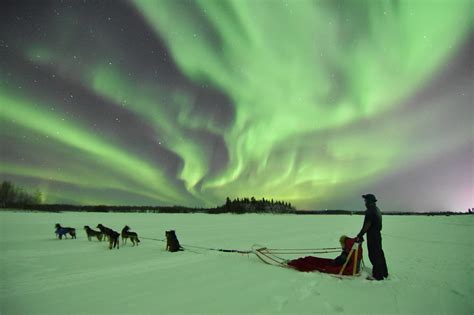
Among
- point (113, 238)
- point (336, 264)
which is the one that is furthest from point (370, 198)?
point (113, 238)

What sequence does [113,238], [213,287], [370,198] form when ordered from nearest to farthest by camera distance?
[213,287] → [370,198] → [113,238]

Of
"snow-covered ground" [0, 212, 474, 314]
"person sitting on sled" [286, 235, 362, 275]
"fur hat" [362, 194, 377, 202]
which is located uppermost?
"fur hat" [362, 194, 377, 202]

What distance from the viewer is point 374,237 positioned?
7.55m

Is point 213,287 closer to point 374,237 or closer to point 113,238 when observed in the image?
point 374,237

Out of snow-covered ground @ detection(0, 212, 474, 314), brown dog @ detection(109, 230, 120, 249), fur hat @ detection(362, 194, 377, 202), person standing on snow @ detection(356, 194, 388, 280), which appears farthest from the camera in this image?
brown dog @ detection(109, 230, 120, 249)

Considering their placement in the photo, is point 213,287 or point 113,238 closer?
point 213,287

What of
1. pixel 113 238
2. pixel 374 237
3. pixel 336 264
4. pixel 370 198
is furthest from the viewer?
pixel 113 238

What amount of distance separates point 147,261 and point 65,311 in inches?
184

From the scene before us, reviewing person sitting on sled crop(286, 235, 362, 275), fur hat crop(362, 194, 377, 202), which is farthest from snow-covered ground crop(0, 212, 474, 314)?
fur hat crop(362, 194, 377, 202)

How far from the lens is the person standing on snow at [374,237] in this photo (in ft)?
23.8

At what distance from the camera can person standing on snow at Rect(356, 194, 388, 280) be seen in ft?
23.8

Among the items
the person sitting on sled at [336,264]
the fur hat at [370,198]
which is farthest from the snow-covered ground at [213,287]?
the fur hat at [370,198]

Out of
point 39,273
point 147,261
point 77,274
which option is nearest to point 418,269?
point 147,261

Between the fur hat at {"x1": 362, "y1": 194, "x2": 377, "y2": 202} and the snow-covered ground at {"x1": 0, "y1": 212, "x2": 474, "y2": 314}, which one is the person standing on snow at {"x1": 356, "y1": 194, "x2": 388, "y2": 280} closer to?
the fur hat at {"x1": 362, "y1": 194, "x2": 377, "y2": 202}
